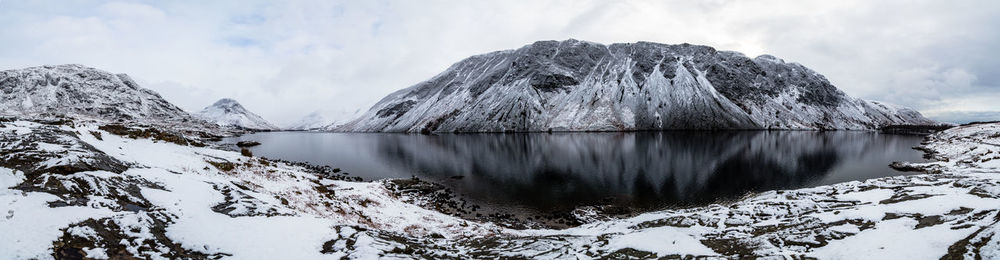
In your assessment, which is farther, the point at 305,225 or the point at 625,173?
the point at 625,173

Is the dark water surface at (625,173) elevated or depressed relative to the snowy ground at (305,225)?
depressed

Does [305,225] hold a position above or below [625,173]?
above

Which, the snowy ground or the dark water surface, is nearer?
the snowy ground

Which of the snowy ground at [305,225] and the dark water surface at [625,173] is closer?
the snowy ground at [305,225]

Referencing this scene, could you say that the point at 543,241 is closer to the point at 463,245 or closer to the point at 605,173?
the point at 463,245

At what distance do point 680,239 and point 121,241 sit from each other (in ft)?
70.4

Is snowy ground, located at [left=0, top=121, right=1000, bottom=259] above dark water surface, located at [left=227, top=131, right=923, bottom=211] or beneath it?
above

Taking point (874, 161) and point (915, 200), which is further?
point (874, 161)

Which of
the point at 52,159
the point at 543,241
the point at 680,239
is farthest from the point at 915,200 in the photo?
the point at 52,159

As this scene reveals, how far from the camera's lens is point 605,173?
62.6 m

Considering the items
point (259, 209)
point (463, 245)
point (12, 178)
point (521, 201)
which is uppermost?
point (12, 178)

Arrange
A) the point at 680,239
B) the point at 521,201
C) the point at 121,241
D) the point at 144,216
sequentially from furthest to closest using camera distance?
the point at 521,201 < the point at 680,239 < the point at 144,216 < the point at 121,241

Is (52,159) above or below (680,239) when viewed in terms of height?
above

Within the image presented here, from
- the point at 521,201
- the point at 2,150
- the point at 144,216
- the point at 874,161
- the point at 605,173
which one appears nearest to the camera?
the point at 144,216
